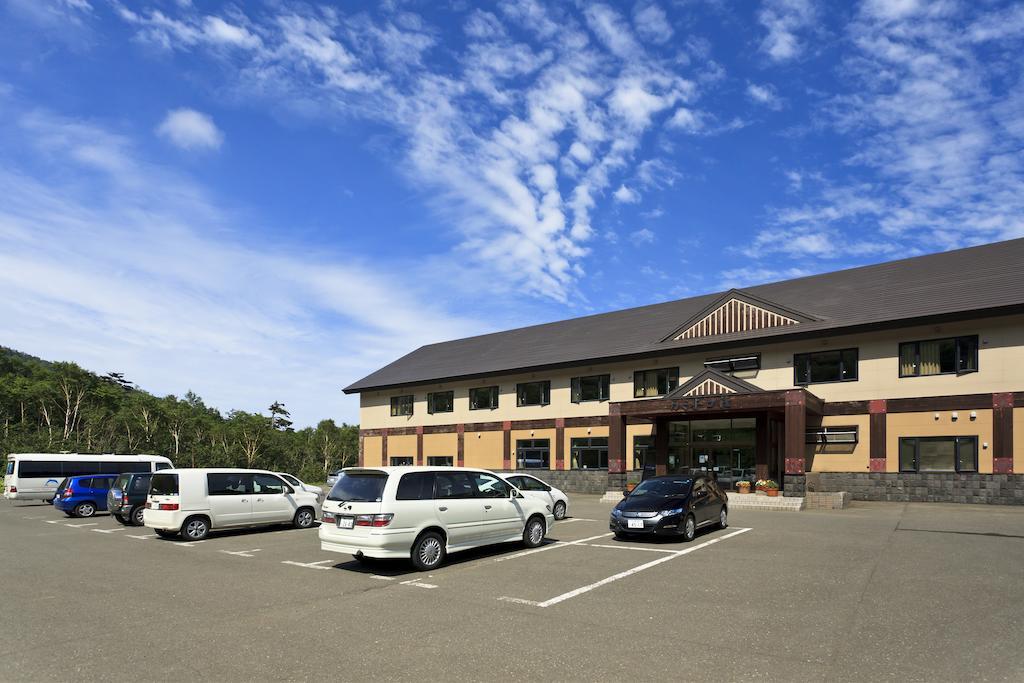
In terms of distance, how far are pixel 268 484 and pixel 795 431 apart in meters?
18.0

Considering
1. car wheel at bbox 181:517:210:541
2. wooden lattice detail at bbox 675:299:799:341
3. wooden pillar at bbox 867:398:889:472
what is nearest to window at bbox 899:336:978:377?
wooden pillar at bbox 867:398:889:472

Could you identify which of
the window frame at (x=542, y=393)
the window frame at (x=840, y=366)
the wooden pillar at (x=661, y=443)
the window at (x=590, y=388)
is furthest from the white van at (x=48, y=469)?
the window frame at (x=840, y=366)

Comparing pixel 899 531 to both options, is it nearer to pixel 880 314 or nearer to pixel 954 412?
pixel 954 412

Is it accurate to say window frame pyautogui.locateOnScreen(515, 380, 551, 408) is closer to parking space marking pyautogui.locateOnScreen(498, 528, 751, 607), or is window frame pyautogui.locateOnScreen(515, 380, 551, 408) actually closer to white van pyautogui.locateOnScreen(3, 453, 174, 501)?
white van pyautogui.locateOnScreen(3, 453, 174, 501)

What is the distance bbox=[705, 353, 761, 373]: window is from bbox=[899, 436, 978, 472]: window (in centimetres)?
641

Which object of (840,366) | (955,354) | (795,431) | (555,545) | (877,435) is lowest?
(555,545)

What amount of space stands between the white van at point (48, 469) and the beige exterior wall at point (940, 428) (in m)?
30.6

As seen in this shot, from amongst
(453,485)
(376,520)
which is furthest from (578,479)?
(376,520)

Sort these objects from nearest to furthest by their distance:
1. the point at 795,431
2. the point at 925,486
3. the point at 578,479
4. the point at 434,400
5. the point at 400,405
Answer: the point at 795,431, the point at 925,486, the point at 578,479, the point at 434,400, the point at 400,405

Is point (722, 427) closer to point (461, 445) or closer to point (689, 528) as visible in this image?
point (689, 528)

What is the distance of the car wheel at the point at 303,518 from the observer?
17.8 metres

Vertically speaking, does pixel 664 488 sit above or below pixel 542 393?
below

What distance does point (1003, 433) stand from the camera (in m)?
23.3

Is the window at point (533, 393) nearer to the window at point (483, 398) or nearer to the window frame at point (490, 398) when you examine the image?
the window frame at point (490, 398)
